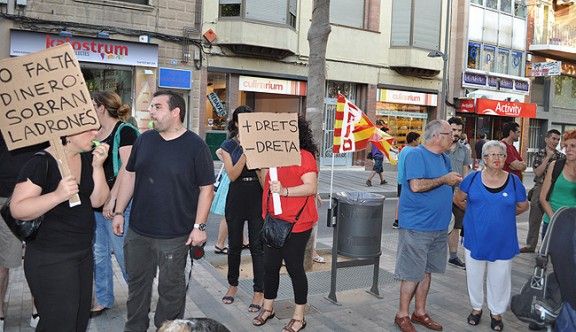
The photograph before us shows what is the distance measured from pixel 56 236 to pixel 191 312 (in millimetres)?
2199

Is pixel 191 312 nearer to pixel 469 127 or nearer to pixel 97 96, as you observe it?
pixel 97 96

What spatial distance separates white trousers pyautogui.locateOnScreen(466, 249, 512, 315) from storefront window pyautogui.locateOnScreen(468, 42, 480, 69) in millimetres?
21237

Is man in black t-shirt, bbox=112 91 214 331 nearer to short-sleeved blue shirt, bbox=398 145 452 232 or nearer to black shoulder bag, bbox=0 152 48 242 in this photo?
black shoulder bag, bbox=0 152 48 242

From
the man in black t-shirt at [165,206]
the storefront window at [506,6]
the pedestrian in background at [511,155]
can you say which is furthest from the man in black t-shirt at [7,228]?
the storefront window at [506,6]

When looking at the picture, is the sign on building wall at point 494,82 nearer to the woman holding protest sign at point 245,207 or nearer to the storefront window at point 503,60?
the storefront window at point 503,60

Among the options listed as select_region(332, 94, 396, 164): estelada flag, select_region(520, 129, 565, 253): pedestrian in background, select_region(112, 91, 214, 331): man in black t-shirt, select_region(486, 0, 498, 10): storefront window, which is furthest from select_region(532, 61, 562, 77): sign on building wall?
select_region(112, 91, 214, 331): man in black t-shirt

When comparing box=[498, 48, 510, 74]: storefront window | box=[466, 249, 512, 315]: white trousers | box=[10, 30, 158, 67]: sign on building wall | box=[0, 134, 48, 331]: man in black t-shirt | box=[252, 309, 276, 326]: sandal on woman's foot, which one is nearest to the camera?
box=[0, 134, 48, 331]: man in black t-shirt

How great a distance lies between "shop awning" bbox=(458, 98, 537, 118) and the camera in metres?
23.5

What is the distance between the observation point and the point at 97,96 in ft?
14.8

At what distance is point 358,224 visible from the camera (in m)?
5.39

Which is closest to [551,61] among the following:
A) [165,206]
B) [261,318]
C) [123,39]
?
[123,39]

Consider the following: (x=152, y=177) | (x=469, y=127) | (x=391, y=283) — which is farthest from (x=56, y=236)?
(x=469, y=127)

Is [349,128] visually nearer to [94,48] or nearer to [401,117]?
Result: [94,48]

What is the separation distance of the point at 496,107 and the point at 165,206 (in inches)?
906
